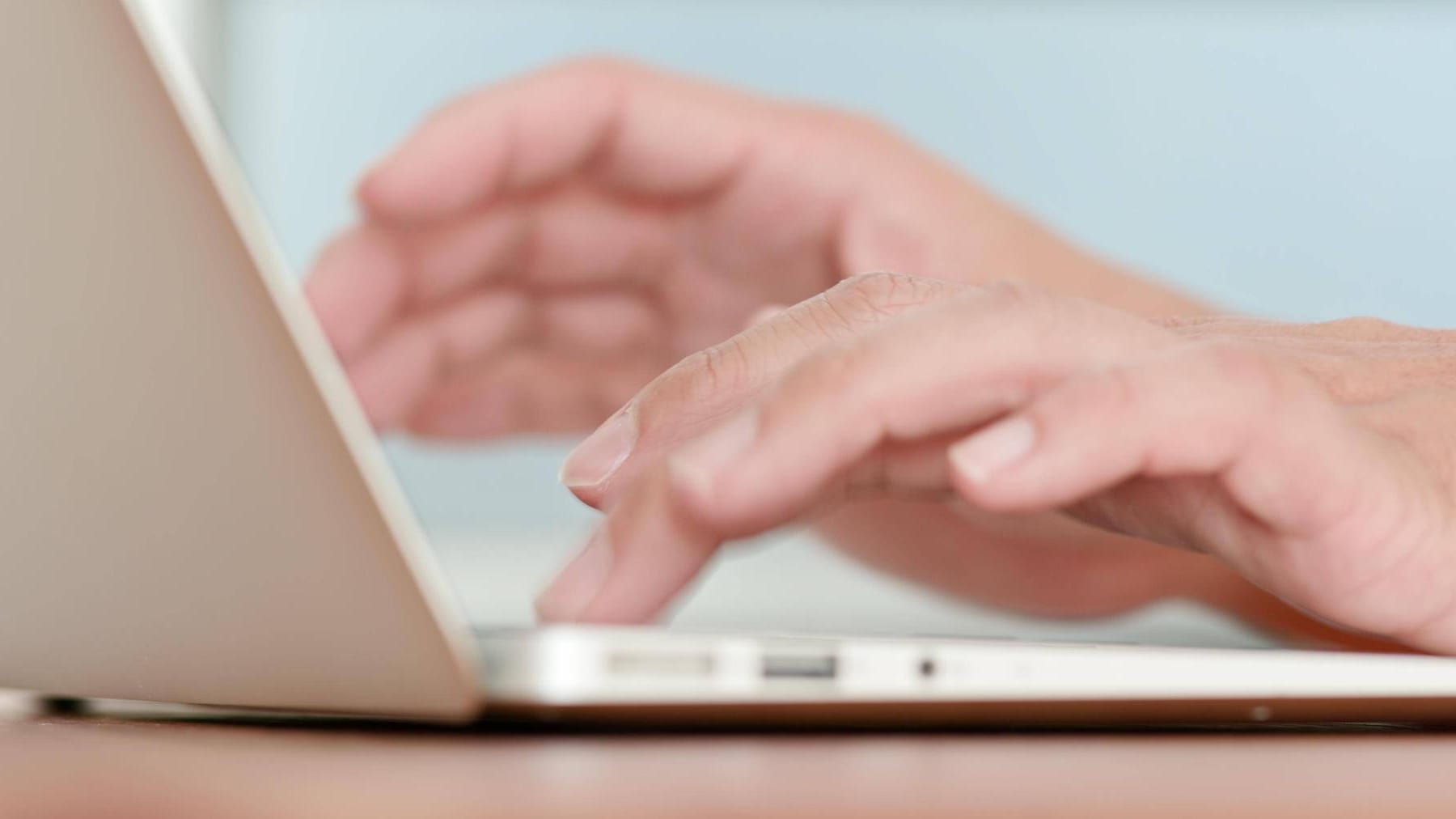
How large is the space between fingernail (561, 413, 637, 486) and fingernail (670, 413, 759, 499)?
1.6 inches

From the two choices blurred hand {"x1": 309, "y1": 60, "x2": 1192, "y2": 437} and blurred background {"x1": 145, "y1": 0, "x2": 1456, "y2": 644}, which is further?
blurred background {"x1": 145, "y1": 0, "x2": 1456, "y2": 644}

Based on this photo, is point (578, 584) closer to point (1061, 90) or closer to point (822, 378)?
point (822, 378)

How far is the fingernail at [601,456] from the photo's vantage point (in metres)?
0.34

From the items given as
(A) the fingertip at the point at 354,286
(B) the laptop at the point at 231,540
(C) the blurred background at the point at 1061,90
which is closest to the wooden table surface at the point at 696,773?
(B) the laptop at the point at 231,540

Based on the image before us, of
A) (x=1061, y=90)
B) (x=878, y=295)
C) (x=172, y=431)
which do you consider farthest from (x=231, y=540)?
(x=1061, y=90)

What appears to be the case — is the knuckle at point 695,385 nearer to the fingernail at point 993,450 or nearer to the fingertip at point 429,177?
the fingernail at point 993,450

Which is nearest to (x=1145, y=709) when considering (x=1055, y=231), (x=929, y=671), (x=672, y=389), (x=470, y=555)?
(x=929, y=671)

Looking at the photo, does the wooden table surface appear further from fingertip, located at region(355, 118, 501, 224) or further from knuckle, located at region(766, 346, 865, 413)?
fingertip, located at region(355, 118, 501, 224)

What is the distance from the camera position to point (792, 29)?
2561 millimetres

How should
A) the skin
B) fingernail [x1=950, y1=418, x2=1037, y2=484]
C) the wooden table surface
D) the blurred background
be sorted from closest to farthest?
the wooden table surface → fingernail [x1=950, y1=418, x2=1037, y2=484] → the skin → the blurred background

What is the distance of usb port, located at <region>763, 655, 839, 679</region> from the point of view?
0.24m

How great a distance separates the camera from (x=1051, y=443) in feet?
0.97

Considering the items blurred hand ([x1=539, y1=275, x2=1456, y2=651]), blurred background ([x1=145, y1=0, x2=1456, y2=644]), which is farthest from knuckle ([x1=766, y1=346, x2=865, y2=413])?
blurred background ([x1=145, y1=0, x2=1456, y2=644])

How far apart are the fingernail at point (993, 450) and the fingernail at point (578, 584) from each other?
0.30 ft
